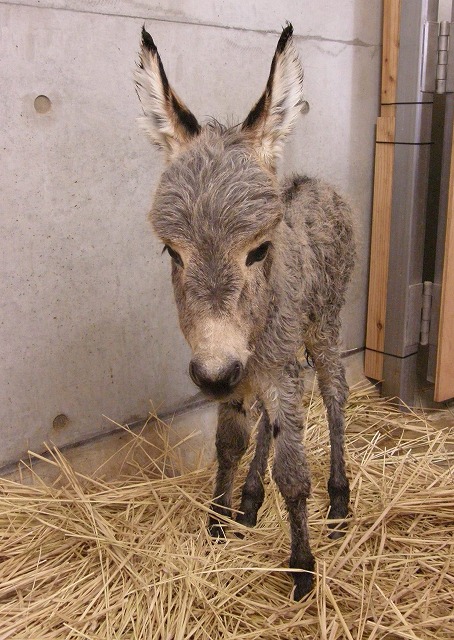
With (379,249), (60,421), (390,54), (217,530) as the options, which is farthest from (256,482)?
(390,54)

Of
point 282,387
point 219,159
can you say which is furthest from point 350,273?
point 219,159

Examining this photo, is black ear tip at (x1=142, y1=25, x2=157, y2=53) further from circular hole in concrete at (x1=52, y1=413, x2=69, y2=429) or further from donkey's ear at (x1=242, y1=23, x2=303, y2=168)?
circular hole in concrete at (x1=52, y1=413, x2=69, y2=429)

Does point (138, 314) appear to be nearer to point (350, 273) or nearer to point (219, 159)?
point (350, 273)

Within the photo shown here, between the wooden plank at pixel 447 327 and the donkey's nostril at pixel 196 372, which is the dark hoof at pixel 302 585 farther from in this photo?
the wooden plank at pixel 447 327

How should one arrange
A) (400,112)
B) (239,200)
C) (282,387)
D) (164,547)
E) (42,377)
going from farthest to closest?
(400,112) → (42,377) → (164,547) → (282,387) → (239,200)

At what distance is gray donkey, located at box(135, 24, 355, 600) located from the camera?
220 centimetres

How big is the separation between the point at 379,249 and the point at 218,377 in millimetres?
2819

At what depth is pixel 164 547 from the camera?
9.75ft

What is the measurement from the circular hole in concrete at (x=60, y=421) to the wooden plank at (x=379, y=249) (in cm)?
233

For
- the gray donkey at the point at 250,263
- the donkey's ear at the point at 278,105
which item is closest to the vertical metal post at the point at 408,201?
the gray donkey at the point at 250,263

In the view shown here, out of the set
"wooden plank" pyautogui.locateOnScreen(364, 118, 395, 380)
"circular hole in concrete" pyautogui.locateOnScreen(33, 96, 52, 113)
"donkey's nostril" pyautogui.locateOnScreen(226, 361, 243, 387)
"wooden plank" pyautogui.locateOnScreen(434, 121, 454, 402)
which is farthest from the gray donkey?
"wooden plank" pyautogui.locateOnScreen(364, 118, 395, 380)

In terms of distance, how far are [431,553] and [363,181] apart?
2534 mm

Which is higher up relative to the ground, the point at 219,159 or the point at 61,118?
the point at 61,118

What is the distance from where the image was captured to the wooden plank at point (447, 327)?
4.23m
